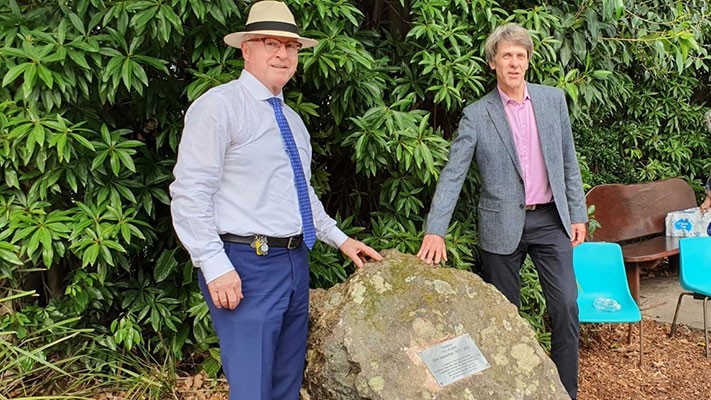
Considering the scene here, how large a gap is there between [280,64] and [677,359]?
356 centimetres

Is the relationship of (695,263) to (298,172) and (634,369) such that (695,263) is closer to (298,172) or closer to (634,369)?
(634,369)

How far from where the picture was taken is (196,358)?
3.52m

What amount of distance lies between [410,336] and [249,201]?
882 mm

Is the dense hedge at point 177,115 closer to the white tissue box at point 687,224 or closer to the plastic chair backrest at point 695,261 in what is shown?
the plastic chair backrest at point 695,261

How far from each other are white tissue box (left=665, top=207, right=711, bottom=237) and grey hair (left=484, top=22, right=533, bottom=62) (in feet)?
12.0

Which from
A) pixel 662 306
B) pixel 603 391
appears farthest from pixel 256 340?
pixel 662 306

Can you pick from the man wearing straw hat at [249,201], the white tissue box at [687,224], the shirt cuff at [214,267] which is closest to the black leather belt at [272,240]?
the man wearing straw hat at [249,201]

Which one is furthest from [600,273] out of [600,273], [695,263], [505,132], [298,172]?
[298,172]

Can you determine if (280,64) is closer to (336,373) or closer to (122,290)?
(336,373)

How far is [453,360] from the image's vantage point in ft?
8.22

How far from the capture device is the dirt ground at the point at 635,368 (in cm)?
372

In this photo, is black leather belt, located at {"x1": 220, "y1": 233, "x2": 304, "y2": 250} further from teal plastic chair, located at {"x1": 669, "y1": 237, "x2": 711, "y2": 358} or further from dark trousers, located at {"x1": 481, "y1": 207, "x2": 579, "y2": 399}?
teal plastic chair, located at {"x1": 669, "y1": 237, "x2": 711, "y2": 358}

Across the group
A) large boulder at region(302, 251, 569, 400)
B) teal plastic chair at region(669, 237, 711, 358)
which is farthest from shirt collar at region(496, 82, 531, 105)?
teal plastic chair at region(669, 237, 711, 358)

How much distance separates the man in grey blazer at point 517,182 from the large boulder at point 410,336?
0.86 ft
